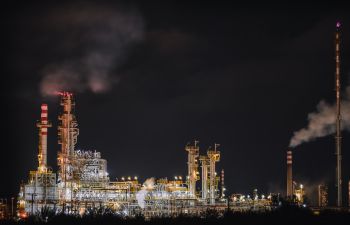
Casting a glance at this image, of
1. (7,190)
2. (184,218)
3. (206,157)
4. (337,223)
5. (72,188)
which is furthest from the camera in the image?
(7,190)

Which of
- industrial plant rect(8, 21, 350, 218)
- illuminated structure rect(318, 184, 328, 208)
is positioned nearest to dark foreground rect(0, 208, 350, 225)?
industrial plant rect(8, 21, 350, 218)

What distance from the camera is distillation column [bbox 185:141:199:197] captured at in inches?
2138

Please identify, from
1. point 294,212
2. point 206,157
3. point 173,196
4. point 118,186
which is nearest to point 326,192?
point 206,157

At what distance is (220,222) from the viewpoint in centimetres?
2467

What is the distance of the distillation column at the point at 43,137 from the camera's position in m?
48.4

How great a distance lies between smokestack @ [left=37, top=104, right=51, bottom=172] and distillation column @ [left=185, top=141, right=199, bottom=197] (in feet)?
39.0

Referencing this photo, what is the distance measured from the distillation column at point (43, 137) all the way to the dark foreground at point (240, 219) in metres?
22.0

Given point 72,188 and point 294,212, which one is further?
point 72,188

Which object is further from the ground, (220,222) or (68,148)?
(68,148)

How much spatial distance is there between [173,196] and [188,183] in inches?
123

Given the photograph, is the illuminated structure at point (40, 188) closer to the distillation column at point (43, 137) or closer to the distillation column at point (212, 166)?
the distillation column at point (43, 137)

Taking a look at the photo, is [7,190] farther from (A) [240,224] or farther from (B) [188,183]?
(A) [240,224]

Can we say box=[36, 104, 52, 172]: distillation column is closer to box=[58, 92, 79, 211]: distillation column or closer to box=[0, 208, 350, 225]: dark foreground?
box=[58, 92, 79, 211]: distillation column

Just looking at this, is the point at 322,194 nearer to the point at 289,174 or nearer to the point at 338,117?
the point at 289,174
